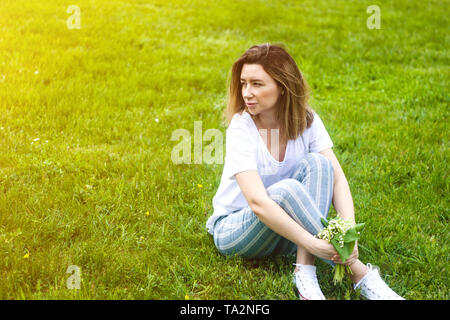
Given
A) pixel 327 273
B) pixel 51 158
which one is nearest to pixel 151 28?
pixel 51 158

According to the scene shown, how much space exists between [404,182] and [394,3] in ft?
21.7

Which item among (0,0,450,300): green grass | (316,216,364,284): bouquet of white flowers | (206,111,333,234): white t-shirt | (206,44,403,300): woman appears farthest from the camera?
(0,0,450,300): green grass

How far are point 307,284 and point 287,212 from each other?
421 millimetres

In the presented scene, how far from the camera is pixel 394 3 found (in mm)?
9297

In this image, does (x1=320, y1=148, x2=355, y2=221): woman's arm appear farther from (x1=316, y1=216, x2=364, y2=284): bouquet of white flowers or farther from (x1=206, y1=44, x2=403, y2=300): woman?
(x1=316, y1=216, x2=364, y2=284): bouquet of white flowers

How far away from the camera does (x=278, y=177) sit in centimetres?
288

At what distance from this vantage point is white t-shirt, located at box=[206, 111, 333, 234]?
2629 millimetres

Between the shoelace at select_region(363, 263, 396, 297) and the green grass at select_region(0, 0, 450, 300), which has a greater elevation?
the green grass at select_region(0, 0, 450, 300)

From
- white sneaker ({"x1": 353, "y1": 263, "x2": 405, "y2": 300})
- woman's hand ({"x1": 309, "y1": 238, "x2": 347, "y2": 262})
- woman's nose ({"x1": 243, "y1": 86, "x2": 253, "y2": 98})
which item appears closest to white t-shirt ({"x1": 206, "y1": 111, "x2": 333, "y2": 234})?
woman's nose ({"x1": 243, "y1": 86, "x2": 253, "y2": 98})

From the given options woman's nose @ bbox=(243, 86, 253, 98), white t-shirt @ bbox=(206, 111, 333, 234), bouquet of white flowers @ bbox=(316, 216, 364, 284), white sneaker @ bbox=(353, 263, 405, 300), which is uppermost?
woman's nose @ bbox=(243, 86, 253, 98)

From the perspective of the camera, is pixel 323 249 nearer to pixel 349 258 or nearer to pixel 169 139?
pixel 349 258

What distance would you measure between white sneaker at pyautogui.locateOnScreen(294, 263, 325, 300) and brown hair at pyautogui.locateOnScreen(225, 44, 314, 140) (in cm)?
80
